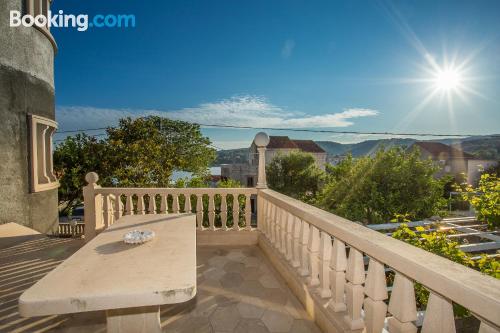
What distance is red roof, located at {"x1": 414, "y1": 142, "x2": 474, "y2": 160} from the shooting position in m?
41.2

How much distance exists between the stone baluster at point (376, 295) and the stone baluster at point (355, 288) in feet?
0.61

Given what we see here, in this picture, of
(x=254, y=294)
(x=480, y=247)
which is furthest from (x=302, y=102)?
(x=254, y=294)

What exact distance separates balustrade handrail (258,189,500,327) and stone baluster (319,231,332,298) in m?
0.26

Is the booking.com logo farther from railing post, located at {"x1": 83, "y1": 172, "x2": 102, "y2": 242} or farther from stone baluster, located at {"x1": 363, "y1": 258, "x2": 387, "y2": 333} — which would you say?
stone baluster, located at {"x1": 363, "y1": 258, "x2": 387, "y2": 333}

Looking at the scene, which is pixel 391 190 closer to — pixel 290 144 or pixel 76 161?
pixel 76 161

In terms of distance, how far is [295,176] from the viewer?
3145 cm

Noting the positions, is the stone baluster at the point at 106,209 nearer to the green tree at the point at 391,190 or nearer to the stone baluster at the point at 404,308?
the stone baluster at the point at 404,308

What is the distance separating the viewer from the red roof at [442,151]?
41.2 meters

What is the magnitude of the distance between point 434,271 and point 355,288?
0.85m

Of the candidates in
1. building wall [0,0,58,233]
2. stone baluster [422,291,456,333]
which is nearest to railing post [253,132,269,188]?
stone baluster [422,291,456,333]

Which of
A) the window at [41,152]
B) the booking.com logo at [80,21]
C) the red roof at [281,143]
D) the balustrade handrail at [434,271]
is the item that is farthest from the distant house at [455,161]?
the window at [41,152]

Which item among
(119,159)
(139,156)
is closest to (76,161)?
(119,159)

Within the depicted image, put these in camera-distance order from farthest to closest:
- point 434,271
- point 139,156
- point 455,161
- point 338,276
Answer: point 455,161 < point 139,156 < point 338,276 < point 434,271

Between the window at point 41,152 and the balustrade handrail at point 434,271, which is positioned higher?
the window at point 41,152
